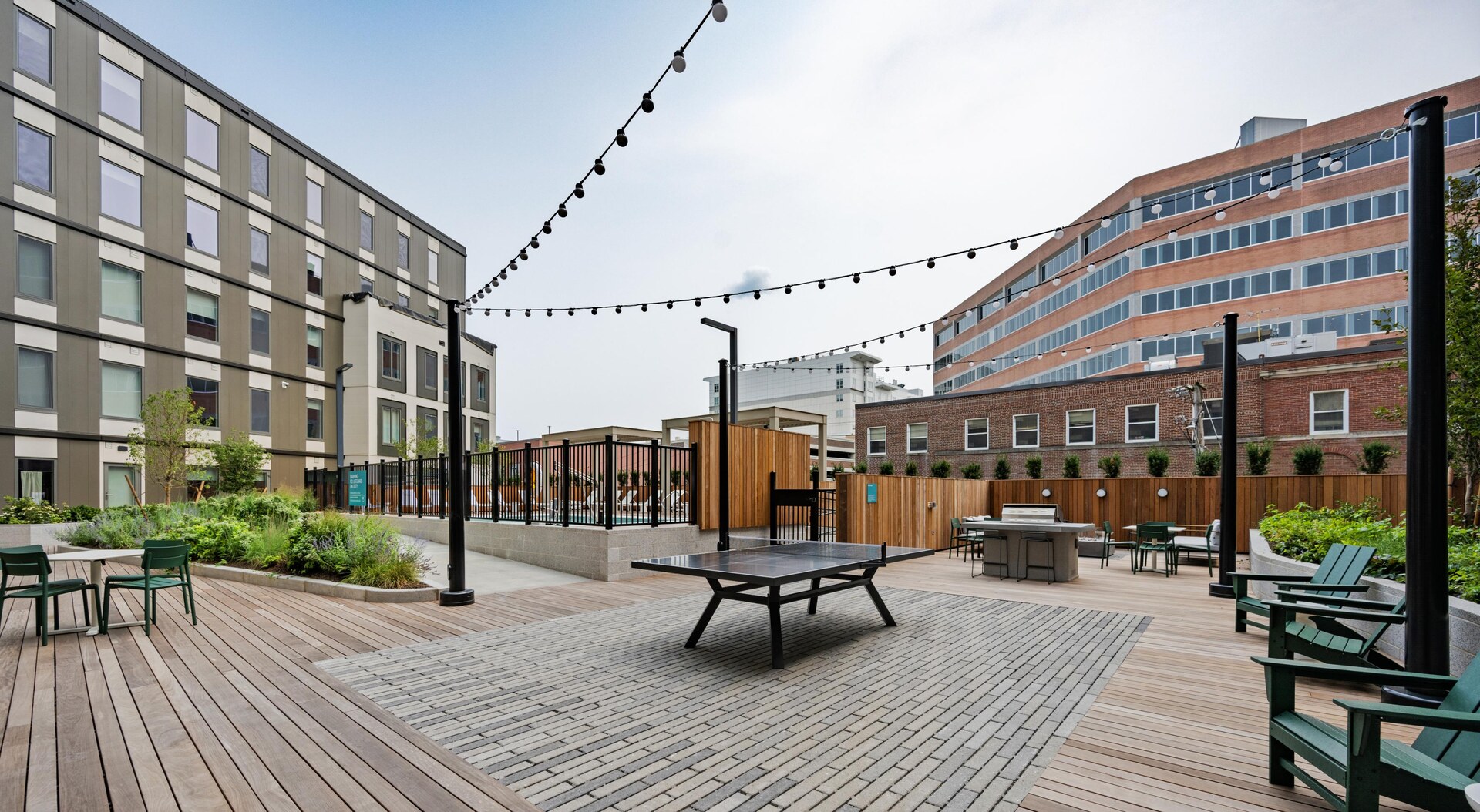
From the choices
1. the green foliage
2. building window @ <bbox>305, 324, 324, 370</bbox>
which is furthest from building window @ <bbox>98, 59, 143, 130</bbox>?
the green foliage

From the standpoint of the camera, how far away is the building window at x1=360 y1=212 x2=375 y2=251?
3159cm

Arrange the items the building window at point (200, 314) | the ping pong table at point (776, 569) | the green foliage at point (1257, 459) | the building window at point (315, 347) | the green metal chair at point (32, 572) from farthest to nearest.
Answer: the building window at point (315, 347) < the building window at point (200, 314) < the green foliage at point (1257, 459) < the green metal chair at point (32, 572) < the ping pong table at point (776, 569)

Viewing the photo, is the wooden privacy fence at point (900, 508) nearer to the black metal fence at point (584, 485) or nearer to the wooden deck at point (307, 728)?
the black metal fence at point (584, 485)

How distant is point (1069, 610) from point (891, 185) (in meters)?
11.4

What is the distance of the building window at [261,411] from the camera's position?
25578mm

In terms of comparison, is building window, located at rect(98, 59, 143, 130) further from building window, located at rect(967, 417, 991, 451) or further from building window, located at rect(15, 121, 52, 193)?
building window, located at rect(967, 417, 991, 451)

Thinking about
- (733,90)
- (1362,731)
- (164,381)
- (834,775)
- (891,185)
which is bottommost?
(834,775)

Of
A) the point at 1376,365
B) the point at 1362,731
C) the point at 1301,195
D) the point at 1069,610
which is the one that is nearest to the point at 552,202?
the point at 1069,610

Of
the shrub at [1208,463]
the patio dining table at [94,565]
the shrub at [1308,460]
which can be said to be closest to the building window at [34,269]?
the patio dining table at [94,565]

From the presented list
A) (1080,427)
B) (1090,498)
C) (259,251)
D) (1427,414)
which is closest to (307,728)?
(1427,414)

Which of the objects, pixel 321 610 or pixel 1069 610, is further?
pixel 1069 610

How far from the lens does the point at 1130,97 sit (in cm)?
1302

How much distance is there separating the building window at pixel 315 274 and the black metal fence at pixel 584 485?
18.6 meters

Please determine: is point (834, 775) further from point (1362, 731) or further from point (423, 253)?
point (423, 253)
